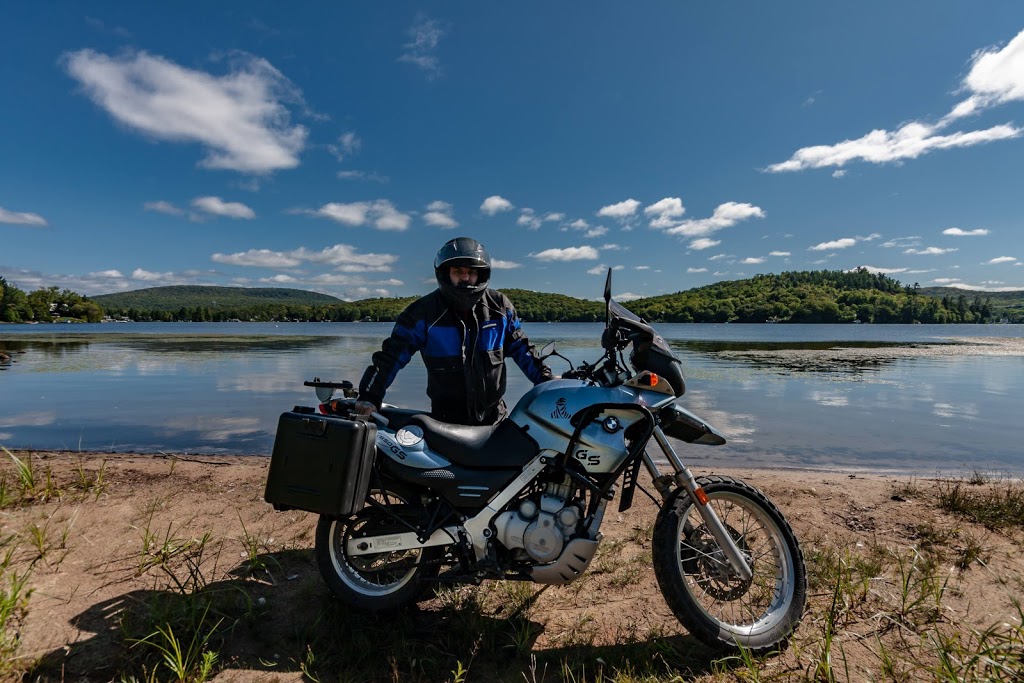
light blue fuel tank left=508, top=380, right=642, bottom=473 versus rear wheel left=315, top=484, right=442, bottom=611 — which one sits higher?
light blue fuel tank left=508, top=380, right=642, bottom=473

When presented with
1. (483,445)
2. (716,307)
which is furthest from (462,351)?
(716,307)

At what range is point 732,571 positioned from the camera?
2.88 metres

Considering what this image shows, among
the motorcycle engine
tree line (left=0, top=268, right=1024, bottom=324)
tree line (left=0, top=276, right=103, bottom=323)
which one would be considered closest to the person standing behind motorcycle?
the motorcycle engine

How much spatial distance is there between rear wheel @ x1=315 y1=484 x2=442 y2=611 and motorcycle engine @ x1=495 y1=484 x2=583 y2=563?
1.64 feet

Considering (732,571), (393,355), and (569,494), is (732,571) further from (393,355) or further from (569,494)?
(393,355)

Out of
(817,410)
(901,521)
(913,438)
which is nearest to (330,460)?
(901,521)

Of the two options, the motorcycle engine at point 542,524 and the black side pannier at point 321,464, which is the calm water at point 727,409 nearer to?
the motorcycle engine at point 542,524

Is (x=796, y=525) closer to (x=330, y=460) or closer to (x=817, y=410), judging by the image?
(x=330, y=460)

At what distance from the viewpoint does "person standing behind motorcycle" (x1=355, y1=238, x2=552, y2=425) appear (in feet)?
12.4

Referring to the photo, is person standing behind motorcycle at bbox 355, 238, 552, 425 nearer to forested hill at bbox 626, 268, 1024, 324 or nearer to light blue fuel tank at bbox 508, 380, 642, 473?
light blue fuel tank at bbox 508, 380, 642, 473

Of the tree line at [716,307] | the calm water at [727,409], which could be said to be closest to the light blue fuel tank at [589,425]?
the calm water at [727,409]

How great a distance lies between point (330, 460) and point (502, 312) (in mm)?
1811

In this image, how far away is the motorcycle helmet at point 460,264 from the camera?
3.77 metres

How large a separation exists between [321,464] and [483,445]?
2.94 ft
